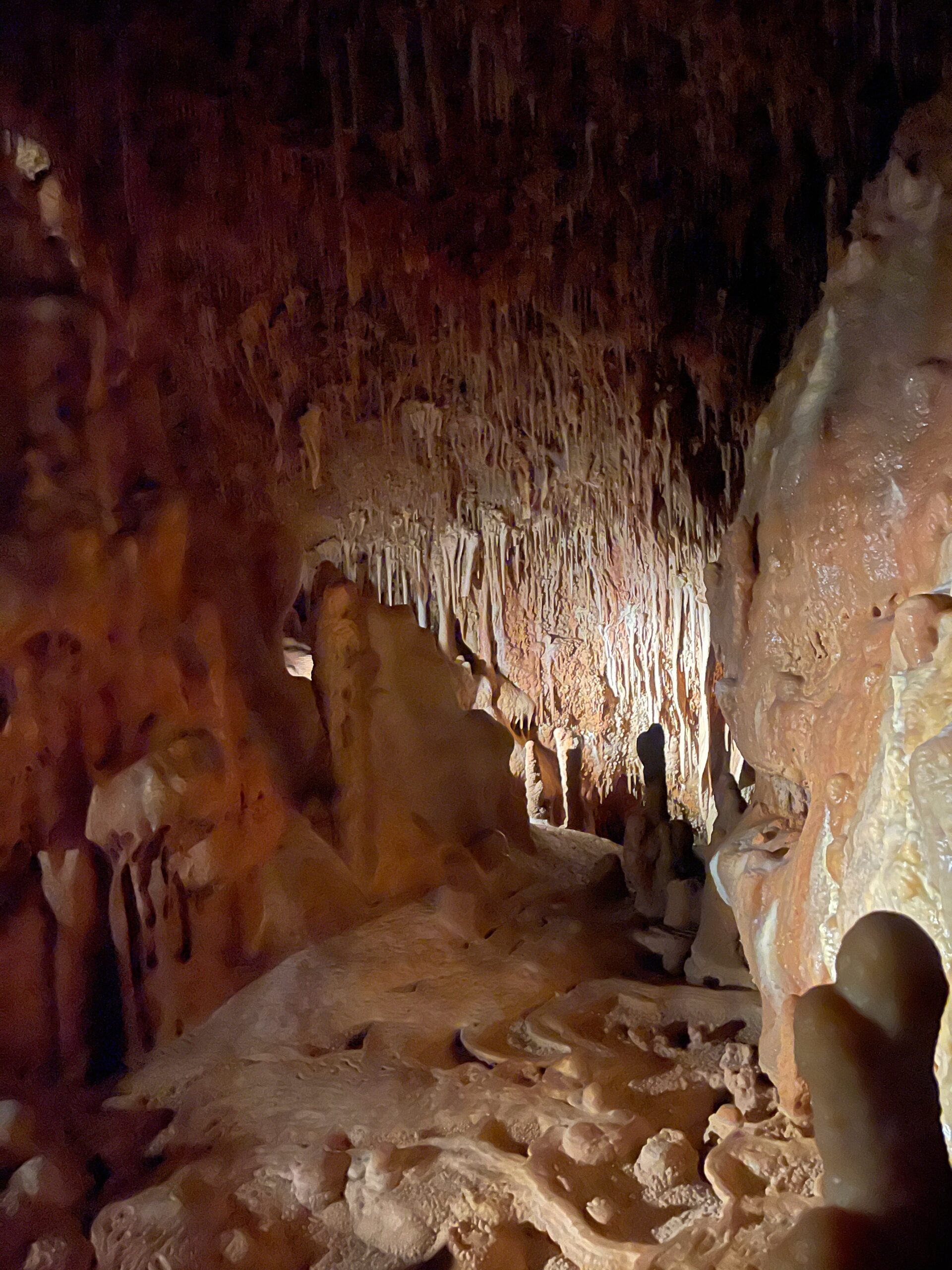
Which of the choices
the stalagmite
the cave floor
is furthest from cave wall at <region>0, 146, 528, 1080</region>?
the stalagmite

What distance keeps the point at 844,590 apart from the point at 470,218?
296 cm

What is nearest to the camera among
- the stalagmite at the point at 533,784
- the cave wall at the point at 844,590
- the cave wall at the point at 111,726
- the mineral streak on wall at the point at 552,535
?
the cave wall at the point at 844,590

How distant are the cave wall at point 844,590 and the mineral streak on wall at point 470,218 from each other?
1030 millimetres

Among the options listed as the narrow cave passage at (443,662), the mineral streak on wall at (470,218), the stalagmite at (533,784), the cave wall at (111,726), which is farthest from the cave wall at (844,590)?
the stalagmite at (533,784)

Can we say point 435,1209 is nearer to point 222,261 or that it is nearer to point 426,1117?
point 426,1117

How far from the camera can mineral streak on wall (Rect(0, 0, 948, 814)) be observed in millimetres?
3900

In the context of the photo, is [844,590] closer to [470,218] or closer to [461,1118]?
[461,1118]

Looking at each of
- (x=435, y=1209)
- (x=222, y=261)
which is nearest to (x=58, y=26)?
(x=222, y=261)

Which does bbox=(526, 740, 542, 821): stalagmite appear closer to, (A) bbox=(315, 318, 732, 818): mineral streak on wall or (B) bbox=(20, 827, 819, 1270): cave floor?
(A) bbox=(315, 318, 732, 818): mineral streak on wall

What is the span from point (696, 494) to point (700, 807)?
3.94m

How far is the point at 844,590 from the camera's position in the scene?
3338 millimetres

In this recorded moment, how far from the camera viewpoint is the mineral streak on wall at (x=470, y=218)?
390 cm

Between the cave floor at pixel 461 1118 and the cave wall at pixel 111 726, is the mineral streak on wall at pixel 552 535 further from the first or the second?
the cave floor at pixel 461 1118

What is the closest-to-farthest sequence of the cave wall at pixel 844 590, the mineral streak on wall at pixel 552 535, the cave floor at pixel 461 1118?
the cave wall at pixel 844 590 < the cave floor at pixel 461 1118 < the mineral streak on wall at pixel 552 535
